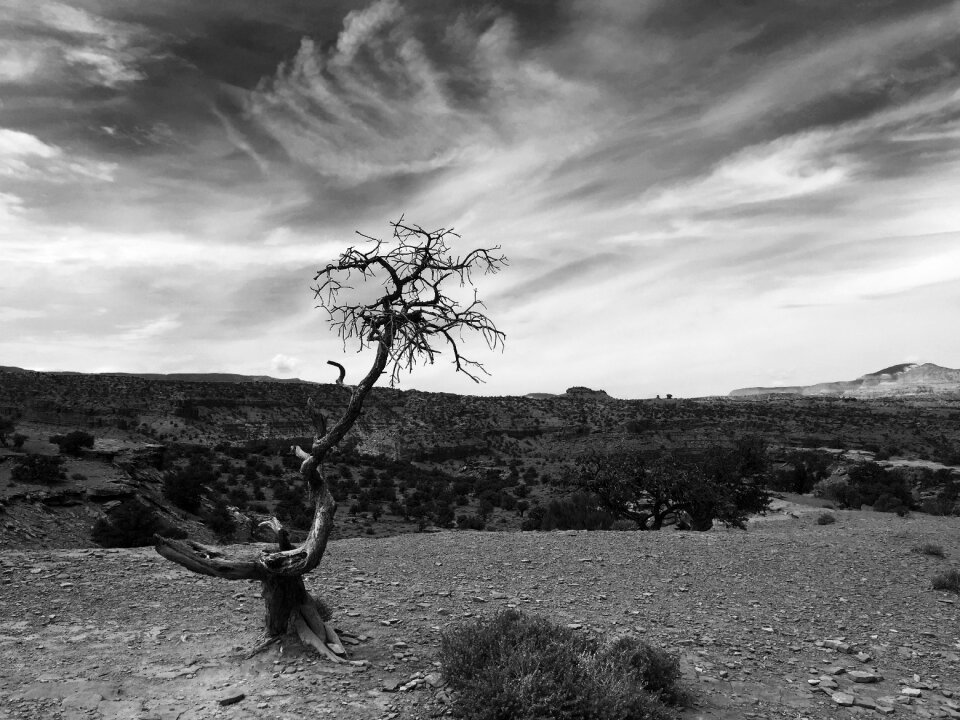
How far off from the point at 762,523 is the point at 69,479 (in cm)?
2669

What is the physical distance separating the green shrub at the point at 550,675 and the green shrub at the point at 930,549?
9323 mm

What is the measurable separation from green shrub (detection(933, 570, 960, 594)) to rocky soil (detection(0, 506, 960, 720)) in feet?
0.52

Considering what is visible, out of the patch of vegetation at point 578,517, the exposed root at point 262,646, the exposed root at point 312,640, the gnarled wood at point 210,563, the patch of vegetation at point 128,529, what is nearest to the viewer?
the exposed root at point 312,640

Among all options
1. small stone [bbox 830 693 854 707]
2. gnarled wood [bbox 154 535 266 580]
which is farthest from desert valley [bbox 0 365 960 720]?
gnarled wood [bbox 154 535 266 580]

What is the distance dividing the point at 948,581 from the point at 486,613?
28.7ft

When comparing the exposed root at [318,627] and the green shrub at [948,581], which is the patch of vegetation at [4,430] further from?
the green shrub at [948,581]

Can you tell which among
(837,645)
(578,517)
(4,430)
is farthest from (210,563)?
(4,430)

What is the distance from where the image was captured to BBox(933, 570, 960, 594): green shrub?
10.6 m

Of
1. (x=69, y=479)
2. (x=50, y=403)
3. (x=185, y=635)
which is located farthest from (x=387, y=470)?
(x=185, y=635)

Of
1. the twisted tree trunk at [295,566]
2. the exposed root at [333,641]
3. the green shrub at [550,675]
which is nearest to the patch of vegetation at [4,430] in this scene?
the twisted tree trunk at [295,566]

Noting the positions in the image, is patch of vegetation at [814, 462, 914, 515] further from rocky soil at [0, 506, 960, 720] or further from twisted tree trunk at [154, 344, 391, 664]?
twisted tree trunk at [154, 344, 391, 664]

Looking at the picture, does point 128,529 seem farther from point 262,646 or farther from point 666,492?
point 666,492

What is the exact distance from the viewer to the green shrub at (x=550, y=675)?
5402 millimetres

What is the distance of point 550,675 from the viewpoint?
18.7ft
